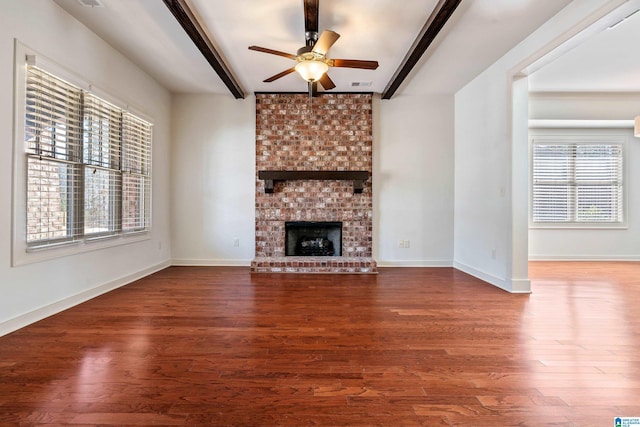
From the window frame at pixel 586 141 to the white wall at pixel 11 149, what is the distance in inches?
255

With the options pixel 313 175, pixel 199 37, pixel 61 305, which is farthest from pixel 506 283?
pixel 61 305

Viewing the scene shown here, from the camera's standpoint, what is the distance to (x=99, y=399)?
152cm

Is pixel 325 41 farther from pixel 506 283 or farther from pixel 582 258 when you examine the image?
pixel 582 258

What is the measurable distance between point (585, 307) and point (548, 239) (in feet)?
11.0

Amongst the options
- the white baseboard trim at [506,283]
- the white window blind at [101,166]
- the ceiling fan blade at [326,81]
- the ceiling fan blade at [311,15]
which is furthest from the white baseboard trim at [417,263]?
the white window blind at [101,166]

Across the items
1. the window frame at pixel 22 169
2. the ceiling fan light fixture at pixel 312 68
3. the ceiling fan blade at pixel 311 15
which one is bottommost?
the window frame at pixel 22 169

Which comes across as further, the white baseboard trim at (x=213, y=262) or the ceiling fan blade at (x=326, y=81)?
the white baseboard trim at (x=213, y=262)

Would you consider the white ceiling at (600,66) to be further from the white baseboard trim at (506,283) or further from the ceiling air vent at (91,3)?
the ceiling air vent at (91,3)

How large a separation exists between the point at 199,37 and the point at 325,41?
1291 millimetres

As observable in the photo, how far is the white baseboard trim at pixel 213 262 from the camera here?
16.5ft

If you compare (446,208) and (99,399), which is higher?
(446,208)

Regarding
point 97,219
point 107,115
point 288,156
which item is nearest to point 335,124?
point 288,156

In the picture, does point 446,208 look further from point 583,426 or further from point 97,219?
point 97,219

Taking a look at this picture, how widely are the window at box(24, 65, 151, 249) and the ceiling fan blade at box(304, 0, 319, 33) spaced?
222cm
